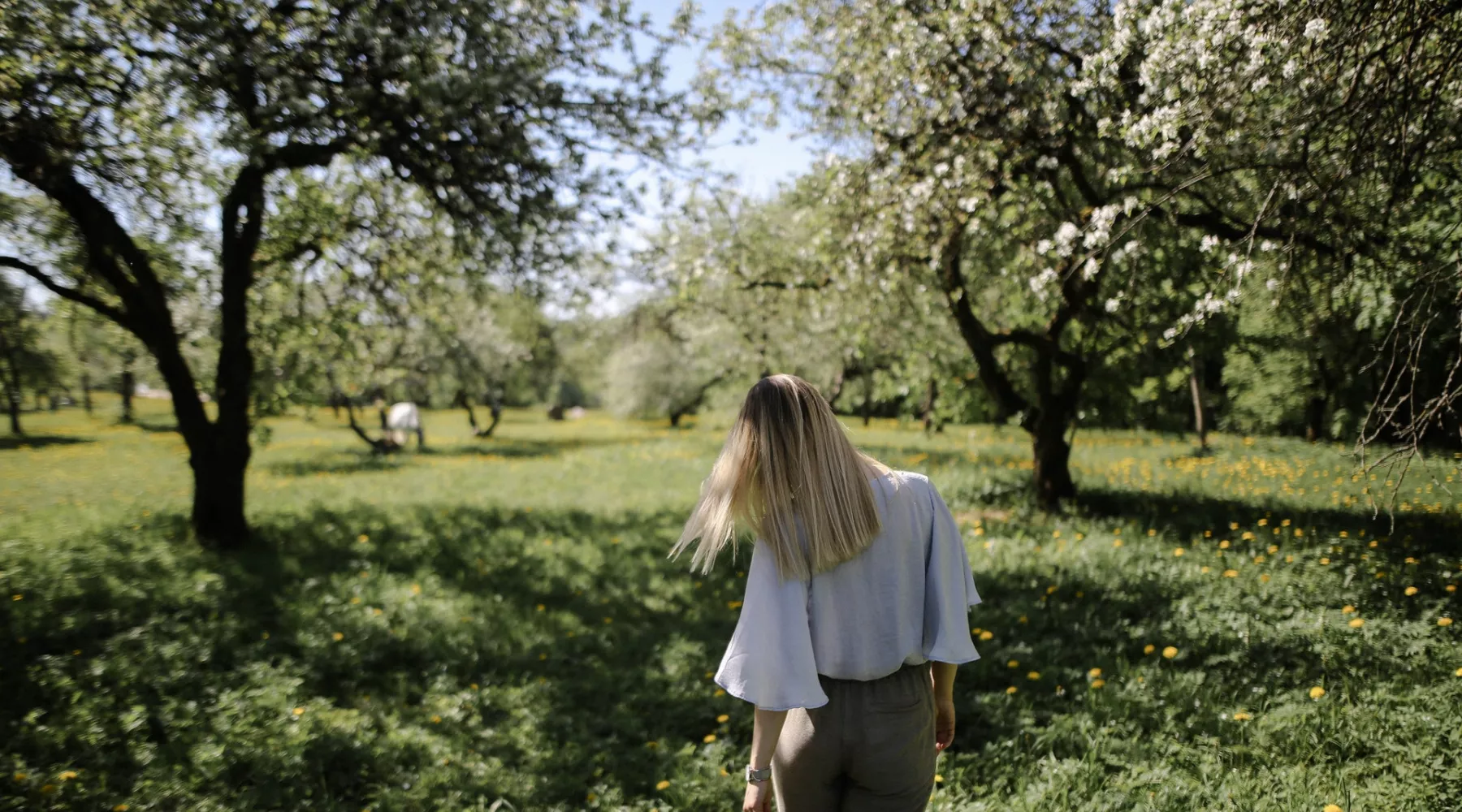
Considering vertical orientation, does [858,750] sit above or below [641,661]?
above

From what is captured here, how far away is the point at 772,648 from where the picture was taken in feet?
7.51

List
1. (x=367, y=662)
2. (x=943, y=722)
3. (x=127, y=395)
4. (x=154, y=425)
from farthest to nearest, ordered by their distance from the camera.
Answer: (x=127, y=395), (x=154, y=425), (x=367, y=662), (x=943, y=722)

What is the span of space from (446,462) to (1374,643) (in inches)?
885

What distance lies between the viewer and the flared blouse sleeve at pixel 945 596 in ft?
8.18

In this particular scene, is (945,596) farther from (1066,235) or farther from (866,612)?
(1066,235)

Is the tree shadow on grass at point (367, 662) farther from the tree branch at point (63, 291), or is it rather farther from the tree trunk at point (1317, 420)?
the tree trunk at point (1317, 420)

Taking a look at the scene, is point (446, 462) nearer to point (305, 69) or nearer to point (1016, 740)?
point (305, 69)

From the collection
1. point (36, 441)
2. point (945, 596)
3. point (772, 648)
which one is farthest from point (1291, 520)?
point (36, 441)

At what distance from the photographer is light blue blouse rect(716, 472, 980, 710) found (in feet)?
7.48

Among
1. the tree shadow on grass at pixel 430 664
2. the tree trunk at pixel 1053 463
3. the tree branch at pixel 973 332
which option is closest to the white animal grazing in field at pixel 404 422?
the tree shadow on grass at pixel 430 664

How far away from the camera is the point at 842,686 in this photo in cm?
245

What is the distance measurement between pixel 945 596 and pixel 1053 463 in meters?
8.53

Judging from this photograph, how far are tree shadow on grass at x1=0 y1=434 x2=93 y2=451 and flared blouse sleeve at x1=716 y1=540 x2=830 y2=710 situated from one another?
3344 centimetres

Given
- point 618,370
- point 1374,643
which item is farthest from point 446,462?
point 1374,643
